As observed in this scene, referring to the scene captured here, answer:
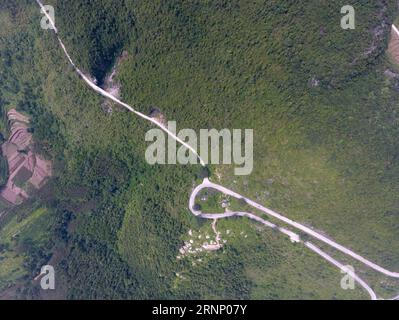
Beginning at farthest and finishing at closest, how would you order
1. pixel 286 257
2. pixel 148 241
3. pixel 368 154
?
1. pixel 148 241
2. pixel 286 257
3. pixel 368 154

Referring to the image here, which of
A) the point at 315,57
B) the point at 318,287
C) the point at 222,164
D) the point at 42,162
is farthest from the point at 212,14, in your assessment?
the point at 318,287

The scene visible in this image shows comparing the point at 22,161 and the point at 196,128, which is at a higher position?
the point at 196,128

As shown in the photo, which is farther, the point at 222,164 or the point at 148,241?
the point at 148,241

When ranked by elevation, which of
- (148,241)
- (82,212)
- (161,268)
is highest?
(82,212)

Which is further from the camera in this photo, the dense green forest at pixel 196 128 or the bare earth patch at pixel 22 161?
the bare earth patch at pixel 22 161

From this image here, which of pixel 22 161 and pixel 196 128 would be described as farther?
pixel 22 161

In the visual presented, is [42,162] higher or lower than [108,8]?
lower

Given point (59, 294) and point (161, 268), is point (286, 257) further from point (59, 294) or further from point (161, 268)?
point (59, 294)

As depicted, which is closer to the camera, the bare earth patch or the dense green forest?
the dense green forest
